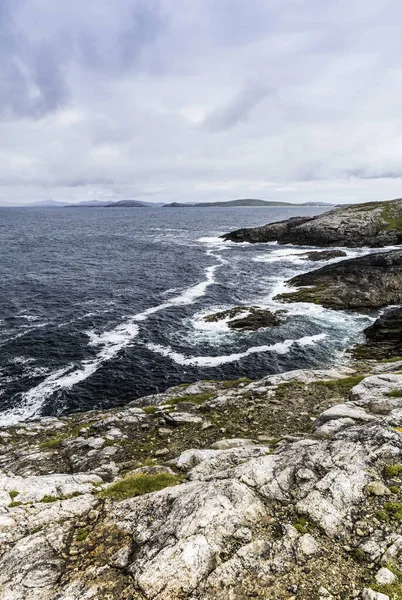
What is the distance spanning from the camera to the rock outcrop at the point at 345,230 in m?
111

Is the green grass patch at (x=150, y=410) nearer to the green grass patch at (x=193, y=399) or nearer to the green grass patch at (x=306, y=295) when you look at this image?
the green grass patch at (x=193, y=399)

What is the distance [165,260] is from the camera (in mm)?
96062

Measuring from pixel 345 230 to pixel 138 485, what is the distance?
116 metres

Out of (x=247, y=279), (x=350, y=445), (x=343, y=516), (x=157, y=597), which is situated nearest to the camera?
(x=157, y=597)

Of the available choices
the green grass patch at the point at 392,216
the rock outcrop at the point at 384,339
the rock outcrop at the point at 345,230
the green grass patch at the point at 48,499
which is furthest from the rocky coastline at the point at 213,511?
the green grass patch at the point at 392,216

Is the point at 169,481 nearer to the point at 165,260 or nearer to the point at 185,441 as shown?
the point at 185,441

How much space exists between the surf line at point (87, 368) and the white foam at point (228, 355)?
190 inches

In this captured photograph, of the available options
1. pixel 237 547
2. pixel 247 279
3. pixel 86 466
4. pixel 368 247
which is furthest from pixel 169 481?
pixel 368 247

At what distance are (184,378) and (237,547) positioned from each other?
2742 cm

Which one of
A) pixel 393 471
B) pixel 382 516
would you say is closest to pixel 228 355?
pixel 393 471

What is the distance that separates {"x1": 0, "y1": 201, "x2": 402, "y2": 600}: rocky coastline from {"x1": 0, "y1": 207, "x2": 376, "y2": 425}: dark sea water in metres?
13.8

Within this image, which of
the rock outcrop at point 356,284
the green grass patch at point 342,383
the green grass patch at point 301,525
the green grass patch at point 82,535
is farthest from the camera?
the rock outcrop at point 356,284

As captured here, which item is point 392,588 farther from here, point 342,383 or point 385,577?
point 342,383

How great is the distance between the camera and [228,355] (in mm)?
41750
